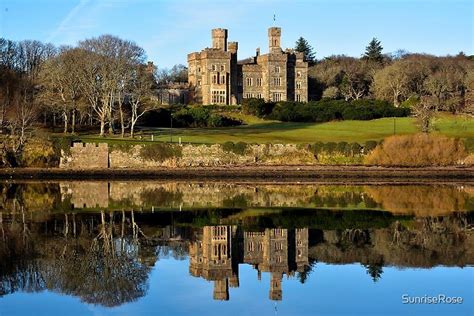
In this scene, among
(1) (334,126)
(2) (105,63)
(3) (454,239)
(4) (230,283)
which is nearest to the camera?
(4) (230,283)

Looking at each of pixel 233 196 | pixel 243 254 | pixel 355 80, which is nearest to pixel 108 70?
pixel 233 196

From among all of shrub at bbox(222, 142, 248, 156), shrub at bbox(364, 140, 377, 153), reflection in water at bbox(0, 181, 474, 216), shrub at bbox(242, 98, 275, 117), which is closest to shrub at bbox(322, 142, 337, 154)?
shrub at bbox(364, 140, 377, 153)

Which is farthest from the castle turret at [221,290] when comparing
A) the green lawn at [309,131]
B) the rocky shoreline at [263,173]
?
the green lawn at [309,131]

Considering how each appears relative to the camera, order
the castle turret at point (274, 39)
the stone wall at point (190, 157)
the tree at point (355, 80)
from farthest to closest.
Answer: the tree at point (355, 80)
the castle turret at point (274, 39)
the stone wall at point (190, 157)

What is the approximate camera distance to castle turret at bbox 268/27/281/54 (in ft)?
341

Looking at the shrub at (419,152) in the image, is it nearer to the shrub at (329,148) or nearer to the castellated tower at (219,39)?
the shrub at (329,148)

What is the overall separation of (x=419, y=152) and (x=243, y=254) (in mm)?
33930

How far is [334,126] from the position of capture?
7669cm

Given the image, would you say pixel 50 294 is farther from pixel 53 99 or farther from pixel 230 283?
pixel 53 99

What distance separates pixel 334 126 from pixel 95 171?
30931mm

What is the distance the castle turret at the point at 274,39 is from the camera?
10381 centimetres

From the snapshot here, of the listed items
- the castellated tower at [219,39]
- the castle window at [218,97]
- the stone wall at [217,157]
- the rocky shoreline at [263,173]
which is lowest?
the rocky shoreline at [263,173]

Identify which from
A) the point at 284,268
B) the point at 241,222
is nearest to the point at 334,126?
the point at 241,222

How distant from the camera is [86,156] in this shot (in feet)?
180
